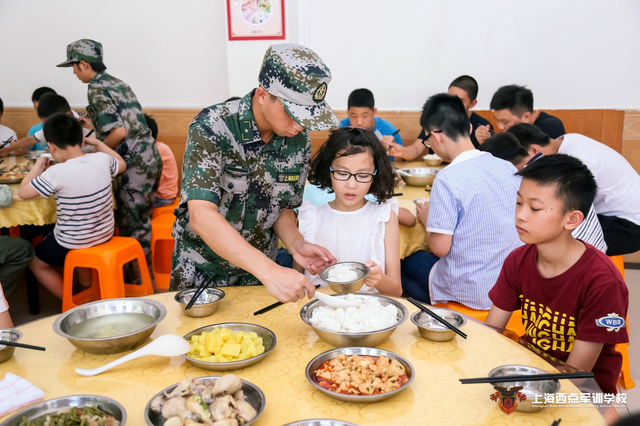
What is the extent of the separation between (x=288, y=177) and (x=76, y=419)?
129 centimetres

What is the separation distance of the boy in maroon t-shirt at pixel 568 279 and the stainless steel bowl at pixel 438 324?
36cm

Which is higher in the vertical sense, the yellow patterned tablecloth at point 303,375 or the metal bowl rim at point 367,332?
the metal bowl rim at point 367,332

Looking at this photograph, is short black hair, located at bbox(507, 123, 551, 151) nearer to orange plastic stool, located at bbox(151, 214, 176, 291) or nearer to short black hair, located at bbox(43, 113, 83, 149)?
orange plastic stool, located at bbox(151, 214, 176, 291)

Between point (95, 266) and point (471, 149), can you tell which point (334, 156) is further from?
point (95, 266)

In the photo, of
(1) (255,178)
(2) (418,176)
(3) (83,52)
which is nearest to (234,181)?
(1) (255,178)

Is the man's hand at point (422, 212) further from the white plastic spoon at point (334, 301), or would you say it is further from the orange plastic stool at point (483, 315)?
the white plastic spoon at point (334, 301)

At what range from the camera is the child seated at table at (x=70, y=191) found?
3.43m

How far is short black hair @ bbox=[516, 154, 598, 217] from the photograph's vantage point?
1.74 metres

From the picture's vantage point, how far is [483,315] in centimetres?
252

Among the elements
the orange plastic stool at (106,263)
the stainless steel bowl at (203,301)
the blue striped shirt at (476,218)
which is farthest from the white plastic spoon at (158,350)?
the orange plastic stool at (106,263)

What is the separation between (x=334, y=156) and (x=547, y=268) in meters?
1.07

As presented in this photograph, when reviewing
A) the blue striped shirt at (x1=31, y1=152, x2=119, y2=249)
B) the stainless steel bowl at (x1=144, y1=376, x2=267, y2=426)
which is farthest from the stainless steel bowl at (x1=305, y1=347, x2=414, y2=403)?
the blue striped shirt at (x1=31, y1=152, x2=119, y2=249)

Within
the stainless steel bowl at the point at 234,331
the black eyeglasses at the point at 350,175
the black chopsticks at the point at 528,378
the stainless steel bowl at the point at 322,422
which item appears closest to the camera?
Result: the stainless steel bowl at the point at 322,422

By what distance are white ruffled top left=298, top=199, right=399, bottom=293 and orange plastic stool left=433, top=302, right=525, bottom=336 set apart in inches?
18.2
